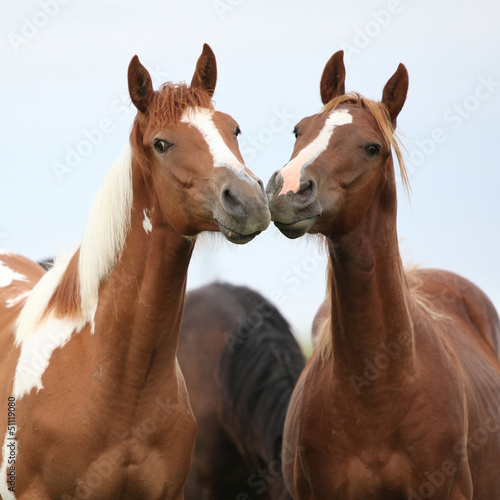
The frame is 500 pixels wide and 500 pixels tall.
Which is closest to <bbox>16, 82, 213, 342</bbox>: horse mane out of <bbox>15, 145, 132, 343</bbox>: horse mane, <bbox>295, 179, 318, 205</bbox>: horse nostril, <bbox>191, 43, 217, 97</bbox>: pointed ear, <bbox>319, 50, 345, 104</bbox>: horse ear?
<bbox>15, 145, 132, 343</bbox>: horse mane

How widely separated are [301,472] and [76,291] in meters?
1.70

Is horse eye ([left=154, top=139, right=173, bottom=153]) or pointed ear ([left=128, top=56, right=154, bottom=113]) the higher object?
pointed ear ([left=128, top=56, right=154, bottom=113])

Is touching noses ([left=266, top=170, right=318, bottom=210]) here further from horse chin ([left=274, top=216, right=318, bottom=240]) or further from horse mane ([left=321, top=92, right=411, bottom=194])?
horse mane ([left=321, top=92, right=411, bottom=194])

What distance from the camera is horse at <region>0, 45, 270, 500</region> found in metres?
3.72

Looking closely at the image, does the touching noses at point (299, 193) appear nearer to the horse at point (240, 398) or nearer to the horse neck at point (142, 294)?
the horse neck at point (142, 294)

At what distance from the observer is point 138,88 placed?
3939 mm

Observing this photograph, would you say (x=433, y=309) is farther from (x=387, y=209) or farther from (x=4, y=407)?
(x=4, y=407)

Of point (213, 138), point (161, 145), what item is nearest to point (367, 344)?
point (213, 138)

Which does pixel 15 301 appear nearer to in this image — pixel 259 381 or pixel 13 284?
pixel 13 284

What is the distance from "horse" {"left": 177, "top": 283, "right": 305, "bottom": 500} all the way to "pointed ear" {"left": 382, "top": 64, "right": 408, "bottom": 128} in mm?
2310

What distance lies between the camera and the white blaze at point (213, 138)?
3.60m

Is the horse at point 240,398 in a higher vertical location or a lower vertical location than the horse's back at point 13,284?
lower

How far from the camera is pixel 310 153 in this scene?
154 inches

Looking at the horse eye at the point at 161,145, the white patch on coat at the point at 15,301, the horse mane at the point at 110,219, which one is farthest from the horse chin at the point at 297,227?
the white patch on coat at the point at 15,301
